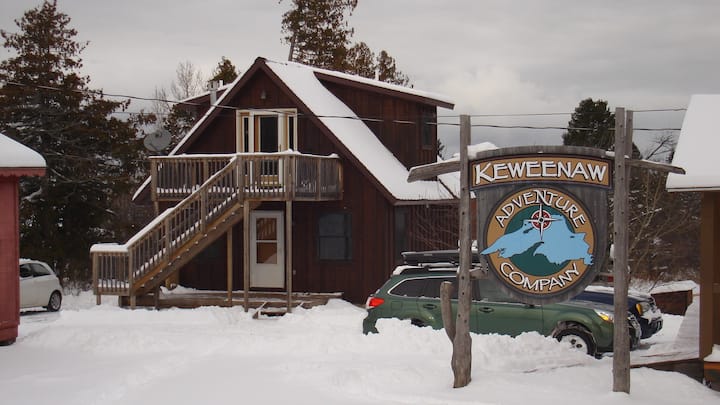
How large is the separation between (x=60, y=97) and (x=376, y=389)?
74.8 ft

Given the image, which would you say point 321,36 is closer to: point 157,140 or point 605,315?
point 157,140

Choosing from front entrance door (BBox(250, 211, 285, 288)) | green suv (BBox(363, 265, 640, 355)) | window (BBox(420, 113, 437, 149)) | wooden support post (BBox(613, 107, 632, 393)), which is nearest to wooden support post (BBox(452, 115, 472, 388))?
wooden support post (BBox(613, 107, 632, 393))

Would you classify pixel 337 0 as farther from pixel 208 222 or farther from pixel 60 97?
pixel 208 222

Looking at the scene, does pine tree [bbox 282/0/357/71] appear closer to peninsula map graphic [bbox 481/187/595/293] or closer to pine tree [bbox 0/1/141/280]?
pine tree [bbox 0/1/141/280]

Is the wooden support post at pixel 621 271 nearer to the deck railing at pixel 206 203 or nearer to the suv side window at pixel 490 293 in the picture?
the suv side window at pixel 490 293

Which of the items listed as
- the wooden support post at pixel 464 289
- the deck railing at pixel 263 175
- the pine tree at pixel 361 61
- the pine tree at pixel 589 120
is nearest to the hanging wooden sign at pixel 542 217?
the wooden support post at pixel 464 289

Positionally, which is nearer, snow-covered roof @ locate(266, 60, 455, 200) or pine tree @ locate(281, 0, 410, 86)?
snow-covered roof @ locate(266, 60, 455, 200)

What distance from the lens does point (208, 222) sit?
2245 centimetres

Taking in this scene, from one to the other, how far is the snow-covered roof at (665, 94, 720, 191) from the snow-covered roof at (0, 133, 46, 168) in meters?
11.6

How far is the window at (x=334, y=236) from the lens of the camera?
2406 cm

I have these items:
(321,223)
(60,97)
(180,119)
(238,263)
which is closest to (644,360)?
(321,223)

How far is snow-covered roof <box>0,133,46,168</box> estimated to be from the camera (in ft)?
53.6

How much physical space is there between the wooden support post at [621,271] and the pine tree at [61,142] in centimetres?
2310

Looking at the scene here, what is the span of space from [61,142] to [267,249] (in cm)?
1037
